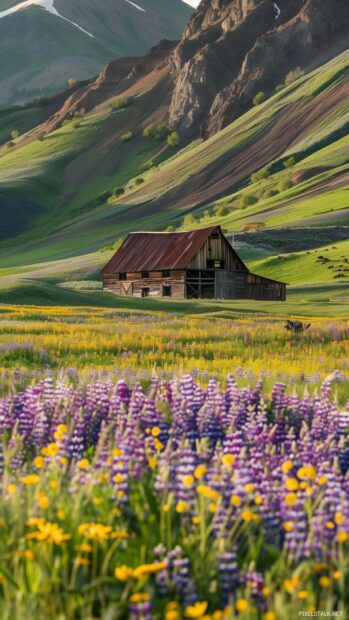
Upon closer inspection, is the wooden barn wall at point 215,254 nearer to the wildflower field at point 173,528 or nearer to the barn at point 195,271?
the barn at point 195,271

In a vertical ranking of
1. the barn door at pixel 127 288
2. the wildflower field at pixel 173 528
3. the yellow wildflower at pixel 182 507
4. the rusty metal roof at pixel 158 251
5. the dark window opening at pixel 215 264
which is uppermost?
the rusty metal roof at pixel 158 251

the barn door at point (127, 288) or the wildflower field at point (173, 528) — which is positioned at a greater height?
the wildflower field at point (173, 528)

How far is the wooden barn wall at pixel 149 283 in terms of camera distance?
108 meters

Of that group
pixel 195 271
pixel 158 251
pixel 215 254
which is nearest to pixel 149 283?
pixel 158 251

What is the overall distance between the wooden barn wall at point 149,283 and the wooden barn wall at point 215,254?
2742 millimetres

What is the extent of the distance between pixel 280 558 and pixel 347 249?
13276 cm

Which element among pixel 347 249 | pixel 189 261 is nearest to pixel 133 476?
pixel 189 261

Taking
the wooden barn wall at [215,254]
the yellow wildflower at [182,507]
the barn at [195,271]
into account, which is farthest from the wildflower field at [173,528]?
the wooden barn wall at [215,254]

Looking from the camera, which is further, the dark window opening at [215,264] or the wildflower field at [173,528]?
the dark window opening at [215,264]

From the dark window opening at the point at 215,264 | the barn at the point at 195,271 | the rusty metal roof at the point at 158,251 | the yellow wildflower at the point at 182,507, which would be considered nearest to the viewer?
the yellow wildflower at the point at 182,507

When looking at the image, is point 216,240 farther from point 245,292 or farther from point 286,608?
point 286,608

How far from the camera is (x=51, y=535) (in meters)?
4.56

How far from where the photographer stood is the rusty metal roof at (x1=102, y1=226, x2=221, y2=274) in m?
108

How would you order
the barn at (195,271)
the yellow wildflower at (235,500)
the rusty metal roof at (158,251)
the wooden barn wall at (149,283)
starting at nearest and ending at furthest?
the yellow wildflower at (235,500), the barn at (195,271), the wooden barn wall at (149,283), the rusty metal roof at (158,251)
